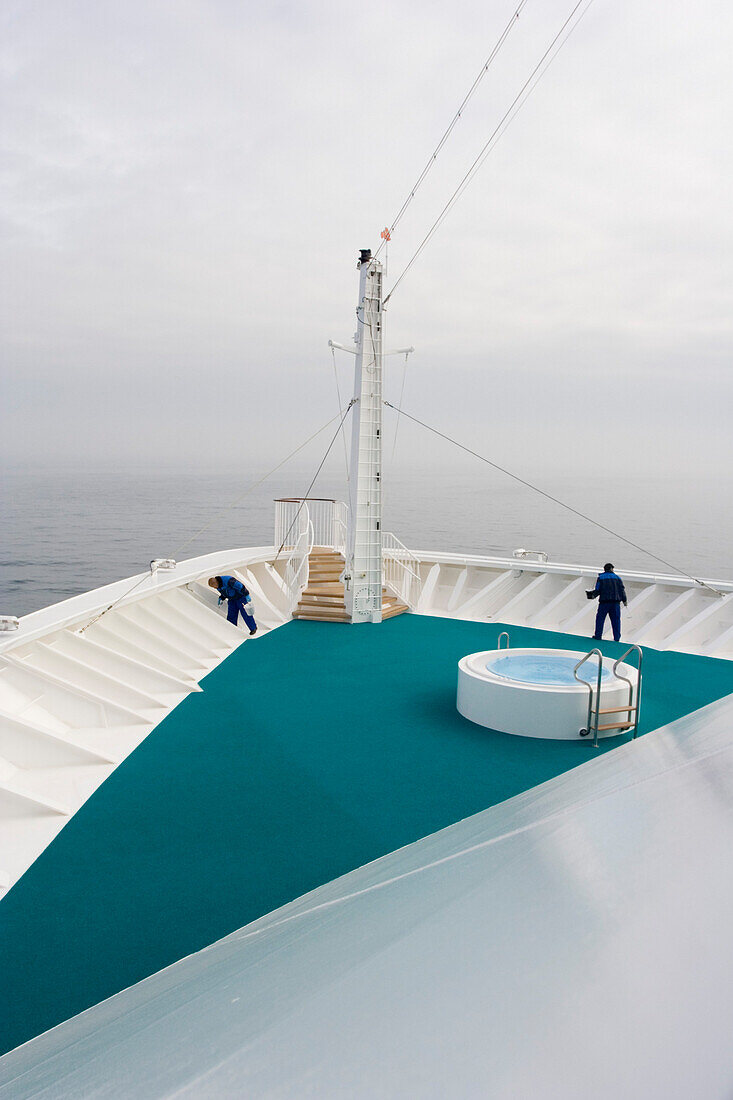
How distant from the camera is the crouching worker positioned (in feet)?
39.5

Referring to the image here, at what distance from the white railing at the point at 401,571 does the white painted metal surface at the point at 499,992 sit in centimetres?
1275

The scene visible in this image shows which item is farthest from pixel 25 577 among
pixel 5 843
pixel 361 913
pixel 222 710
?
pixel 361 913

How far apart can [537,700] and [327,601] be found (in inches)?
250

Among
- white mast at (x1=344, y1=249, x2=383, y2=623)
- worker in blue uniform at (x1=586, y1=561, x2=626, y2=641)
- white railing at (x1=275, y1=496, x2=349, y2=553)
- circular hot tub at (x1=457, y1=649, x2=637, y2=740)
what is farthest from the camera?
white railing at (x1=275, y1=496, x2=349, y2=553)

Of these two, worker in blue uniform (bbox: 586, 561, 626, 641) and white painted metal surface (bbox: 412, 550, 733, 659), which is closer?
worker in blue uniform (bbox: 586, 561, 626, 641)

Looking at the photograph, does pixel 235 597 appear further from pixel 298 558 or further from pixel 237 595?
pixel 298 558

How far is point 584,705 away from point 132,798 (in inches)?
175

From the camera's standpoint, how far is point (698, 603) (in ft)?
42.3

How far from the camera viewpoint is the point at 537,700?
24.7 ft

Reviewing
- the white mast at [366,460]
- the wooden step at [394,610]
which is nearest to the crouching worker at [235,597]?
the white mast at [366,460]

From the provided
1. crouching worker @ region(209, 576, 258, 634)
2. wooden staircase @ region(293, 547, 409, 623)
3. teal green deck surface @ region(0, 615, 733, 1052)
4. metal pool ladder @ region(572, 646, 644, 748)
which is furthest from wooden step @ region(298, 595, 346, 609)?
metal pool ladder @ region(572, 646, 644, 748)

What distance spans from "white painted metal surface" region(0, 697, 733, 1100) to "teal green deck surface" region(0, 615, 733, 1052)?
2675 millimetres

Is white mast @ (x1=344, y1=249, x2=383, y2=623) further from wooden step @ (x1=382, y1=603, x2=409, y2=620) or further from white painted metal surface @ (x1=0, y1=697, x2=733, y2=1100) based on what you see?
white painted metal surface @ (x1=0, y1=697, x2=733, y2=1100)

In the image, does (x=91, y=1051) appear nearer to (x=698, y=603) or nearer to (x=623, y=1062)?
(x=623, y=1062)
